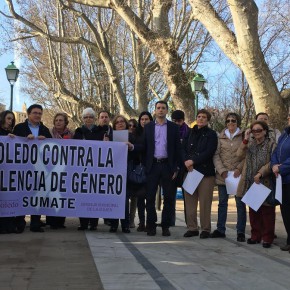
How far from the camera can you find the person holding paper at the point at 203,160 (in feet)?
25.5

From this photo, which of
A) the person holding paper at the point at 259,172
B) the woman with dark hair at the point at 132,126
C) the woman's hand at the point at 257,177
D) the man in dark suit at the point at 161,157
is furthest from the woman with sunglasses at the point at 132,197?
the woman's hand at the point at 257,177

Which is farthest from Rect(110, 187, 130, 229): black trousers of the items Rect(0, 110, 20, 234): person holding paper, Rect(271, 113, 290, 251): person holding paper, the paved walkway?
Rect(271, 113, 290, 251): person holding paper

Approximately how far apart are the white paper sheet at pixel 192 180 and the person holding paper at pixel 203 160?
0.06m

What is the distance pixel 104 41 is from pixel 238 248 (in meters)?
15.8

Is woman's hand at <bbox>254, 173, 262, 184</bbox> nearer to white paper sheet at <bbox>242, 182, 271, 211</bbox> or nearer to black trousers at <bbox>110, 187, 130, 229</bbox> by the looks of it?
white paper sheet at <bbox>242, 182, 271, 211</bbox>

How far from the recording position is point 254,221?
7395mm

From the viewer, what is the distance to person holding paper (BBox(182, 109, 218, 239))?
7.77 meters

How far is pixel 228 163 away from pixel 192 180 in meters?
0.65

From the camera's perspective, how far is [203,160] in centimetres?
775

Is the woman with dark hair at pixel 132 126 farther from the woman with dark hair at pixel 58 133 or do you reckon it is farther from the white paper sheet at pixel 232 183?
the white paper sheet at pixel 232 183

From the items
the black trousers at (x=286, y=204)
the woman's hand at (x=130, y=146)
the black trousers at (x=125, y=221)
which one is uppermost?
the woman's hand at (x=130, y=146)

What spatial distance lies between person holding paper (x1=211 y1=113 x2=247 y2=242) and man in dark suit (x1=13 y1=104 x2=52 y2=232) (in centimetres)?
289

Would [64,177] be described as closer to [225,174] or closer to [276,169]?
[225,174]

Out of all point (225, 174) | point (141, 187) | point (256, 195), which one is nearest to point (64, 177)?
point (141, 187)
